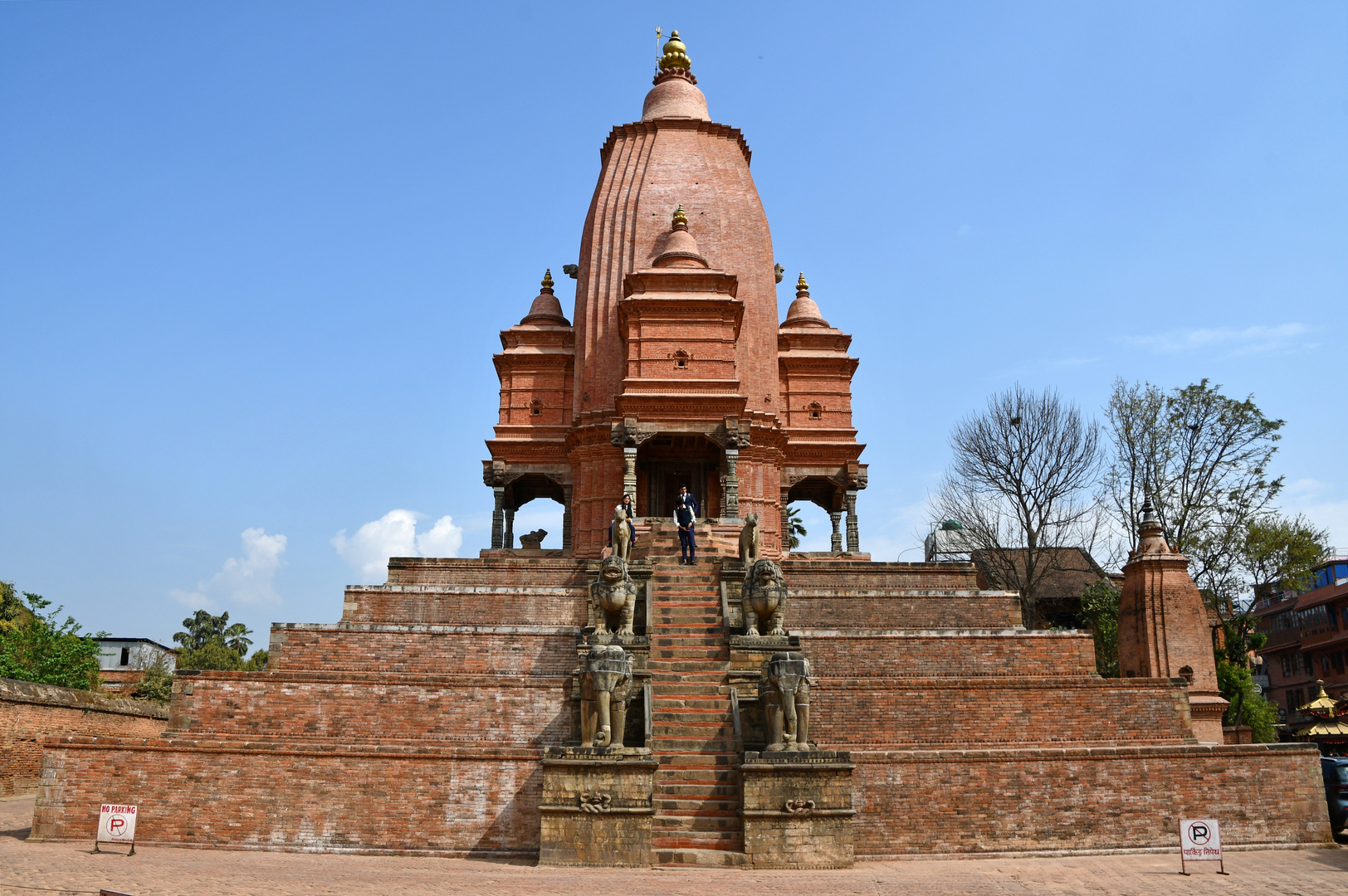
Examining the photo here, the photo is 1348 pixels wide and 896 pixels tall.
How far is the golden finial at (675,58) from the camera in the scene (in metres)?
30.5

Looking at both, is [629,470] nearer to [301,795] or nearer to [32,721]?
[301,795]

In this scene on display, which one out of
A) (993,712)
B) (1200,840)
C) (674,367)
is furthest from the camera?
(674,367)

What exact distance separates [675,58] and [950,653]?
20.9m

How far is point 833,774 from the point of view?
38.6 feet

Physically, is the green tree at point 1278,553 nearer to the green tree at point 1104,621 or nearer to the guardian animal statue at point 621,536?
the green tree at point 1104,621

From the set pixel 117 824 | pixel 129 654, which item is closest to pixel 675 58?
pixel 117 824

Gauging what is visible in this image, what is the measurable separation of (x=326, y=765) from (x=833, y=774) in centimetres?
608

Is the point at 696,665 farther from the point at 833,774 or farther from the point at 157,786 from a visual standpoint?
the point at 157,786

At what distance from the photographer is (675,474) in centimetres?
2630

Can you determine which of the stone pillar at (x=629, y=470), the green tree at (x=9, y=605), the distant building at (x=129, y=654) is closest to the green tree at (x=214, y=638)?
the distant building at (x=129, y=654)

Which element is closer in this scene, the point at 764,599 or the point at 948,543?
the point at 764,599

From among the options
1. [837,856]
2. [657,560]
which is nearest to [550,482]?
[657,560]

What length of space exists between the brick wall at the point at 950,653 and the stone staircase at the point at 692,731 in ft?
5.46

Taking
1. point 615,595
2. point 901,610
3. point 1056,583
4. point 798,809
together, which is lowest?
point 798,809
